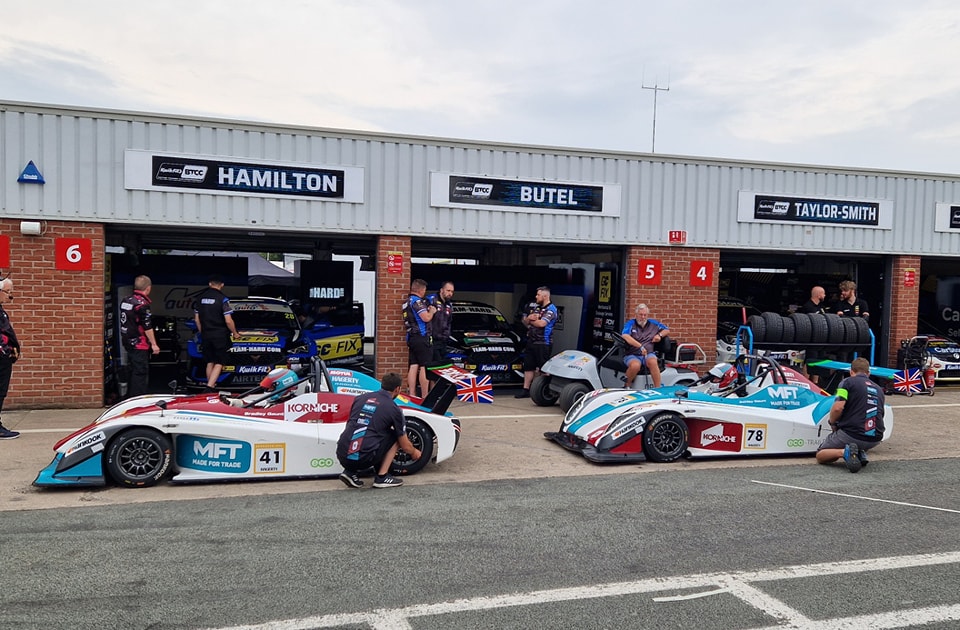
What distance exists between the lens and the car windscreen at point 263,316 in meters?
13.7

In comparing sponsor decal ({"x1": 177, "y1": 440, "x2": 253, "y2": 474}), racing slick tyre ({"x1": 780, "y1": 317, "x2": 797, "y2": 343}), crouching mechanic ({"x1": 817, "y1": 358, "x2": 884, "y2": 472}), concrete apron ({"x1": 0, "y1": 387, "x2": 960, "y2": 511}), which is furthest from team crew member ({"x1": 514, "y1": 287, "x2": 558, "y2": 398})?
sponsor decal ({"x1": 177, "y1": 440, "x2": 253, "y2": 474})

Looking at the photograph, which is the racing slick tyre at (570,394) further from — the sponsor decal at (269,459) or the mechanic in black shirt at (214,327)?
the mechanic in black shirt at (214,327)

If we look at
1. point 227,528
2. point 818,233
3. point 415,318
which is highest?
point 818,233

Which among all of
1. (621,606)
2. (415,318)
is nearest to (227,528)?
(621,606)

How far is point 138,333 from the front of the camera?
1056 cm

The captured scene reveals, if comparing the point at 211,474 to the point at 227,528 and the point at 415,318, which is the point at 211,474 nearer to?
the point at 227,528

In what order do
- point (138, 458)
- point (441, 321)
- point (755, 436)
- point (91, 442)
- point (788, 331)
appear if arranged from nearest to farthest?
point (91, 442) < point (138, 458) < point (755, 436) < point (788, 331) < point (441, 321)

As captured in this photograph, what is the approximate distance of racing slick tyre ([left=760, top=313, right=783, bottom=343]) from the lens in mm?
11016

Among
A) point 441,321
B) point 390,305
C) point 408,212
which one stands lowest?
point 441,321

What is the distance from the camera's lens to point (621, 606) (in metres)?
4.35

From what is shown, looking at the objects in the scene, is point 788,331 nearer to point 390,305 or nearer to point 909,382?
point 909,382

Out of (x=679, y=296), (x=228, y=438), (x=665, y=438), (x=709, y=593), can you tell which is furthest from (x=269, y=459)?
(x=679, y=296)

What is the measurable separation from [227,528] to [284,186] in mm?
6956

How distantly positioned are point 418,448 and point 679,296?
303 inches
